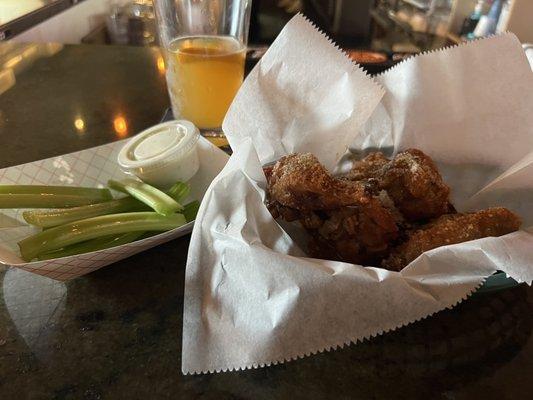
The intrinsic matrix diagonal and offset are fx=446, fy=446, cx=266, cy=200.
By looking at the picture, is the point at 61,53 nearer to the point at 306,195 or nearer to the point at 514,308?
the point at 306,195

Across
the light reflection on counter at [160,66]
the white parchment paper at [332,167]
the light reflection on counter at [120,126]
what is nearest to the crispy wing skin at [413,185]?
the white parchment paper at [332,167]

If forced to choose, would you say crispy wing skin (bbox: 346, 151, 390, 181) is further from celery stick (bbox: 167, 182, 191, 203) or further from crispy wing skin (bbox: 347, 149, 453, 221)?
celery stick (bbox: 167, 182, 191, 203)

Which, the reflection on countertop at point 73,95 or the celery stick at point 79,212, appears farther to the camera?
the reflection on countertop at point 73,95

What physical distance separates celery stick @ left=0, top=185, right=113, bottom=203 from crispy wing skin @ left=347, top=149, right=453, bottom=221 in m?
0.48

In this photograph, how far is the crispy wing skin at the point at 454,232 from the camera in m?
0.65

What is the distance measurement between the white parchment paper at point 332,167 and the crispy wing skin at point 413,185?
0.37ft

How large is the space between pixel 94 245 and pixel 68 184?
0.70 ft

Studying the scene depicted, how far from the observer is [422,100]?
2.84ft

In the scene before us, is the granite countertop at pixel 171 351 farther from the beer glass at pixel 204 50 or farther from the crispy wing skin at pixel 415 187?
the beer glass at pixel 204 50

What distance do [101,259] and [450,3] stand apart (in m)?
3.59

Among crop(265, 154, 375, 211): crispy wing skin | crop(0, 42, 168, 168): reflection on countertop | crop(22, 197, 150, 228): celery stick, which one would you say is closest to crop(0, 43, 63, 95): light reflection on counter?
crop(0, 42, 168, 168): reflection on countertop

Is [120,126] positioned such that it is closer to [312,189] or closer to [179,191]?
[179,191]

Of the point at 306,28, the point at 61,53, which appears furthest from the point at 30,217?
the point at 61,53

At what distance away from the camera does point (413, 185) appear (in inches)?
28.3
